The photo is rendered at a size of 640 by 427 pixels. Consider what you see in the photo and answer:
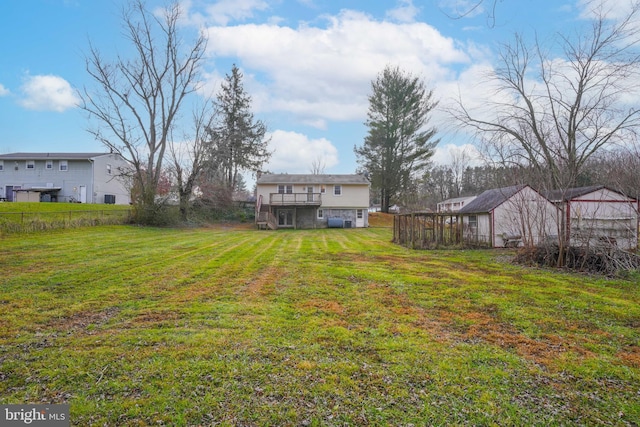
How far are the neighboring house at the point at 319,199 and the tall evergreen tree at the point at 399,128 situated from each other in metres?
7.81

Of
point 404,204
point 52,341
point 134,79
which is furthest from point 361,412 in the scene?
point 404,204

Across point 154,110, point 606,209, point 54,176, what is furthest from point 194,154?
point 606,209

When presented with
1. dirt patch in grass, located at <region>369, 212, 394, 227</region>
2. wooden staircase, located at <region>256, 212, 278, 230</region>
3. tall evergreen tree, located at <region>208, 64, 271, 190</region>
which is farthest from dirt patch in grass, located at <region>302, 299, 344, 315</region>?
tall evergreen tree, located at <region>208, 64, 271, 190</region>

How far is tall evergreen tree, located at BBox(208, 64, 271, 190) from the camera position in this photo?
36188mm

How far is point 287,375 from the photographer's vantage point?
11.4ft

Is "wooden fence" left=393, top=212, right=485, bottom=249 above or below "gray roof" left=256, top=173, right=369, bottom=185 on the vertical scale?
below

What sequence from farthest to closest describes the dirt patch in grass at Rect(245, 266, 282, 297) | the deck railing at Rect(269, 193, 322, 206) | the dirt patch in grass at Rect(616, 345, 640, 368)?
the deck railing at Rect(269, 193, 322, 206) < the dirt patch in grass at Rect(245, 266, 282, 297) < the dirt patch in grass at Rect(616, 345, 640, 368)

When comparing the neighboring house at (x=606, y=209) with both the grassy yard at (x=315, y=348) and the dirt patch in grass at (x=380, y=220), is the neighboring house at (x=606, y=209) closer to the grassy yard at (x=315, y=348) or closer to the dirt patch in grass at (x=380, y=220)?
the grassy yard at (x=315, y=348)

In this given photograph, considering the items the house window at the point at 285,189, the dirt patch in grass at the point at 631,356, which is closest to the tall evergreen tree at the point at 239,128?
the house window at the point at 285,189

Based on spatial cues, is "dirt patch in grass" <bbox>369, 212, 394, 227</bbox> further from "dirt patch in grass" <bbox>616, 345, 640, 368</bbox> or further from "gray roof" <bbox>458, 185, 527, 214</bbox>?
"dirt patch in grass" <bbox>616, 345, 640, 368</bbox>

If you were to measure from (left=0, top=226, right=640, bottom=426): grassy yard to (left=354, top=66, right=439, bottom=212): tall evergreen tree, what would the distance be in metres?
29.7

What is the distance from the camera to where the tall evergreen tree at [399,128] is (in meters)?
36.1

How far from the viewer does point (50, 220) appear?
51.8ft

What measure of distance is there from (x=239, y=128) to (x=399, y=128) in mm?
18266
